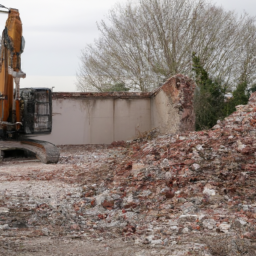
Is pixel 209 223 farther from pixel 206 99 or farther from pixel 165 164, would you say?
pixel 206 99

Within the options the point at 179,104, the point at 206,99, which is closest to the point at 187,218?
the point at 179,104

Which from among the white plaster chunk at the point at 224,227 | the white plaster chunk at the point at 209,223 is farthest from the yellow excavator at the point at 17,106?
the white plaster chunk at the point at 224,227

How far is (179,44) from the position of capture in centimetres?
2036

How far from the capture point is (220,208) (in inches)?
205

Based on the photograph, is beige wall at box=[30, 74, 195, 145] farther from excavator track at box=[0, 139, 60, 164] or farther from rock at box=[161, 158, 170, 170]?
rock at box=[161, 158, 170, 170]

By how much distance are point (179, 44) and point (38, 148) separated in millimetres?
11569

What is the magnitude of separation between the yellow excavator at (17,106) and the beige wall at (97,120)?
512cm

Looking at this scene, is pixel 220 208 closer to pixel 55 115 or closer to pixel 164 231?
pixel 164 231

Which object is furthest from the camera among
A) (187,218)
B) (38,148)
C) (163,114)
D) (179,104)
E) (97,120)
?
(97,120)

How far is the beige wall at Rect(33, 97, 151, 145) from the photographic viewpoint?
16953mm

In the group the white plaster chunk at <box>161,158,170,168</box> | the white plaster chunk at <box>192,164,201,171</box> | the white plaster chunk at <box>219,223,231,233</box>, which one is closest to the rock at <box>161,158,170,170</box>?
the white plaster chunk at <box>161,158,170,168</box>

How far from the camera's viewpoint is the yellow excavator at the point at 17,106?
1089 centimetres

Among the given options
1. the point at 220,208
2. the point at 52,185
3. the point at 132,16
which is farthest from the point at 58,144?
the point at 220,208

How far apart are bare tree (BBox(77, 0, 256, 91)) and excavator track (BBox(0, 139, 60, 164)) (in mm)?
9998
